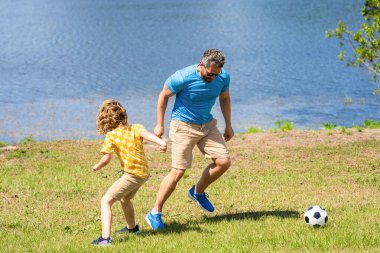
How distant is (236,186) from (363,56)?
798cm

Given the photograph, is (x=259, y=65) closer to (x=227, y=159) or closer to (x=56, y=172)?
(x=56, y=172)

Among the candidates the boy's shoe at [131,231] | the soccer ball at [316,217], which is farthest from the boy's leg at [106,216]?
the soccer ball at [316,217]

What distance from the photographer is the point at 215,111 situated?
25.9m

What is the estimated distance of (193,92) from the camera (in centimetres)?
897

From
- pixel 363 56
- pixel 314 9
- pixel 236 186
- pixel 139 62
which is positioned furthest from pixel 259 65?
pixel 236 186

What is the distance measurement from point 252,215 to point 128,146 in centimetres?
229

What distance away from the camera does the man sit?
8891mm

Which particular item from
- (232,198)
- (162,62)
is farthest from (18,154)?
(162,62)

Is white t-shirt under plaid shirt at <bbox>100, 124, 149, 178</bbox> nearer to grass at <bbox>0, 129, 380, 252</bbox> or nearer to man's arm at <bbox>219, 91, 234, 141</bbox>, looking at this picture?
grass at <bbox>0, 129, 380, 252</bbox>

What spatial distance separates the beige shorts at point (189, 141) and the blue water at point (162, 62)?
1356 cm

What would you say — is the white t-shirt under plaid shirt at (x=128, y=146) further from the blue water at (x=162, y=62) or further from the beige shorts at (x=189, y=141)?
the blue water at (x=162, y=62)

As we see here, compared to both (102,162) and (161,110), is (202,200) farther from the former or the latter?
(102,162)

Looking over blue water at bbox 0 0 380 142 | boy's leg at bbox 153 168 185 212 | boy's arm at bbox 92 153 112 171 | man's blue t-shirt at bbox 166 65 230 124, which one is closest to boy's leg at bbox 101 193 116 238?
boy's arm at bbox 92 153 112 171

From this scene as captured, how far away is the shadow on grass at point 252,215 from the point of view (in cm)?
966
